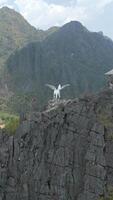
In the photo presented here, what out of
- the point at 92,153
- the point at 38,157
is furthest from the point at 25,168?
the point at 92,153

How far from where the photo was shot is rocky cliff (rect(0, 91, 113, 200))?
57.2 meters

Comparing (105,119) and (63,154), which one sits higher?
(105,119)

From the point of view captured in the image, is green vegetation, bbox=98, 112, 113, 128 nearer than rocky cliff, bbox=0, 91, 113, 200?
No

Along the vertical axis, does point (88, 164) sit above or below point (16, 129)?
below

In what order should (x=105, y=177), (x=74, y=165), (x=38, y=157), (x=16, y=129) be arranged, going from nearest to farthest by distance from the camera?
(x=105, y=177), (x=74, y=165), (x=38, y=157), (x=16, y=129)

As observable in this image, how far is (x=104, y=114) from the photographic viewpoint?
58750mm

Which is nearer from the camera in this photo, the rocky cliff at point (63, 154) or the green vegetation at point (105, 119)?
the rocky cliff at point (63, 154)

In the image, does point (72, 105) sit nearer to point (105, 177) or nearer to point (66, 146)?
point (66, 146)

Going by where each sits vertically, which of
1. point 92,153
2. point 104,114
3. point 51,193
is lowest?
point 51,193

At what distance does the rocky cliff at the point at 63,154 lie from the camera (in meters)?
57.2

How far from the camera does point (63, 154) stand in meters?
61.2

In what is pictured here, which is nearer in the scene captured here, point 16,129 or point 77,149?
point 77,149

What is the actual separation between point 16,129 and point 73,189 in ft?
48.2

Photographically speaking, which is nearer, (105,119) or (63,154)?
(105,119)
